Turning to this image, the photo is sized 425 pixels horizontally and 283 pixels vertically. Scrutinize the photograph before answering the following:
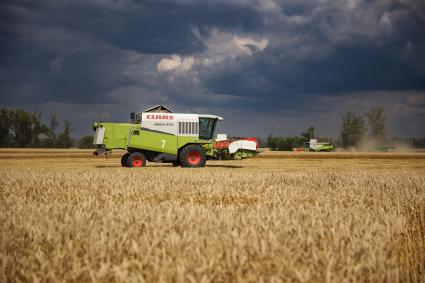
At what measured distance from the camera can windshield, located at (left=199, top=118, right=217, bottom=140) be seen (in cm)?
2553

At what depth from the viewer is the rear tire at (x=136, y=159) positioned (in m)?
25.0

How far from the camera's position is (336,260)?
4.24 meters

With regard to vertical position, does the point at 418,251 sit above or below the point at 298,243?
below

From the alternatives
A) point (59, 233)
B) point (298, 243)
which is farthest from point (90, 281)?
point (298, 243)

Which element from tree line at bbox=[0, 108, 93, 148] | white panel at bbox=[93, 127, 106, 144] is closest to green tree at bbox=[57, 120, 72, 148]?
tree line at bbox=[0, 108, 93, 148]

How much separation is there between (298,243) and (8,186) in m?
8.44

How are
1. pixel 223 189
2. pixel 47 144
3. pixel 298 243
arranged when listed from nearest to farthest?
pixel 298 243, pixel 223 189, pixel 47 144

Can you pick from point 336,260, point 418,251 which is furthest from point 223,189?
point 336,260

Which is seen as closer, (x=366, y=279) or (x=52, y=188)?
(x=366, y=279)

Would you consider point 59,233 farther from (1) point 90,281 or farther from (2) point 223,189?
(2) point 223,189

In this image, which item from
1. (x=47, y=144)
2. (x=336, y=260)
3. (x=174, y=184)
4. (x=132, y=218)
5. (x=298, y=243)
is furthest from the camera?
(x=47, y=144)

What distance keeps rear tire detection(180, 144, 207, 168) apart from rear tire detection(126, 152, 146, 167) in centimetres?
221

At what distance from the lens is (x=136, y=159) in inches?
992

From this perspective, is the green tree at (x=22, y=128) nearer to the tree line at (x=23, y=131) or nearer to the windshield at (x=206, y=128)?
the tree line at (x=23, y=131)
